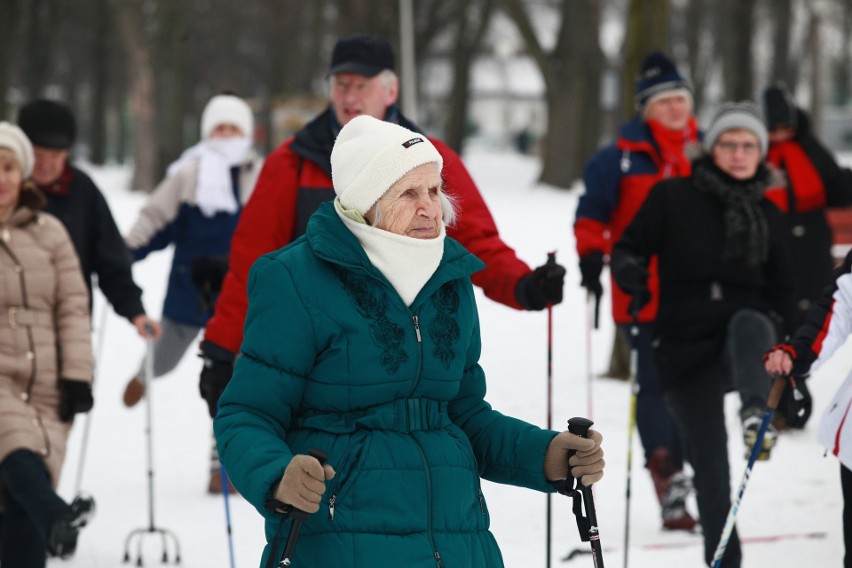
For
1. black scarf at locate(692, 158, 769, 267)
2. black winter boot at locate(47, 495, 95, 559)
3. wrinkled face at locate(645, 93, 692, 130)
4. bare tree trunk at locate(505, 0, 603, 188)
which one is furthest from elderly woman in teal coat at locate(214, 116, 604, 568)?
bare tree trunk at locate(505, 0, 603, 188)

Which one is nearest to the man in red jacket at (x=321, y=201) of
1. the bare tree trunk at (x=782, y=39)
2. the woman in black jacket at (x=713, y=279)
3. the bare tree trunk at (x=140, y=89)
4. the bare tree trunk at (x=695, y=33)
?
the woman in black jacket at (x=713, y=279)

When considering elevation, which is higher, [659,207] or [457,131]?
[457,131]

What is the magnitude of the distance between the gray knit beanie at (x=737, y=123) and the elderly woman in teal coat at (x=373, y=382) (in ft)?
8.74

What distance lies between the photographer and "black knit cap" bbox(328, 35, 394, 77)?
5.16 metres

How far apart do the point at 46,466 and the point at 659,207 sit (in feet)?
8.61

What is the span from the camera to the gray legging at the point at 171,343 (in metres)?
8.16

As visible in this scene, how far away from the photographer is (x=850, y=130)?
4784 centimetres

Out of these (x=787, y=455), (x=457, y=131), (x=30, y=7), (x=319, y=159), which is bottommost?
(x=787, y=455)

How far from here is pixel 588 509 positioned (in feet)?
11.4

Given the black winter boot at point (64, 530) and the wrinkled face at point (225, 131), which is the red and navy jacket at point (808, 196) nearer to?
the wrinkled face at point (225, 131)

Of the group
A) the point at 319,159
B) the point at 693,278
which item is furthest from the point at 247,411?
the point at 693,278

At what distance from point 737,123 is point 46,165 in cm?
301

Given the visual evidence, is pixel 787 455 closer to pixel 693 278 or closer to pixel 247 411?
pixel 693 278

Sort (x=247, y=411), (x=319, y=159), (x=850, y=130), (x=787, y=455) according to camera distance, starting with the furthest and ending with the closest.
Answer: (x=850, y=130) < (x=787, y=455) < (x=319, y=159) < (x=247, y=411)
